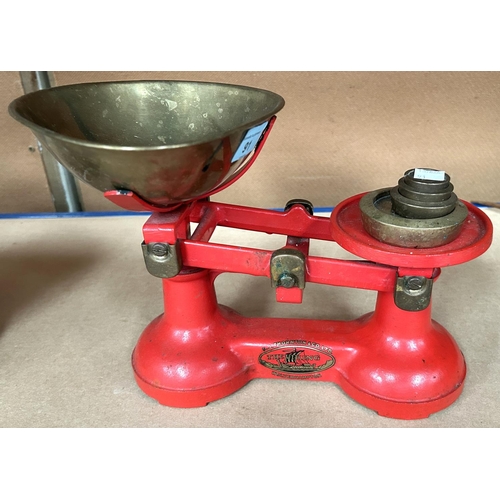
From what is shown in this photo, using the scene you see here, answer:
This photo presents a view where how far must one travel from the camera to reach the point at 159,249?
0.97m

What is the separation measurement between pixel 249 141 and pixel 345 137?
1.12 m

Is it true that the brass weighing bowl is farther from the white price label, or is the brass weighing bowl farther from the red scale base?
the white price label

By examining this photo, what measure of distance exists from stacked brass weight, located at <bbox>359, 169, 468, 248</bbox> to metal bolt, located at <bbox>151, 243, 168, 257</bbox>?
1.26 feet

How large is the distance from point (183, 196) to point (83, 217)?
1185 millimetres

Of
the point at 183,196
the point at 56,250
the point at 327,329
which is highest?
the point at 183,196

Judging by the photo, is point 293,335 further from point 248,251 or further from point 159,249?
point 159,249

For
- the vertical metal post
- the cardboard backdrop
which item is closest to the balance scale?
the cardboard backdrop

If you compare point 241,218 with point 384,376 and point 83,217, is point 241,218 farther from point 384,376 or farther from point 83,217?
point 83,217

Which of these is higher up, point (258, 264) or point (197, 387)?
point (258, 264)

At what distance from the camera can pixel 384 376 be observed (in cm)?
105

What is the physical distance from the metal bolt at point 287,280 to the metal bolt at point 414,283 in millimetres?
208

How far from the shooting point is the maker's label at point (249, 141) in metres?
0.87

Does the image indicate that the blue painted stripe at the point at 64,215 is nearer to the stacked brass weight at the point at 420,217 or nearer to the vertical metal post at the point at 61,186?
the vertical metal post at the point at 61,186

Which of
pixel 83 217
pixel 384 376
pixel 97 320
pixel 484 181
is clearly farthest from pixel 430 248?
pixel 83 217
